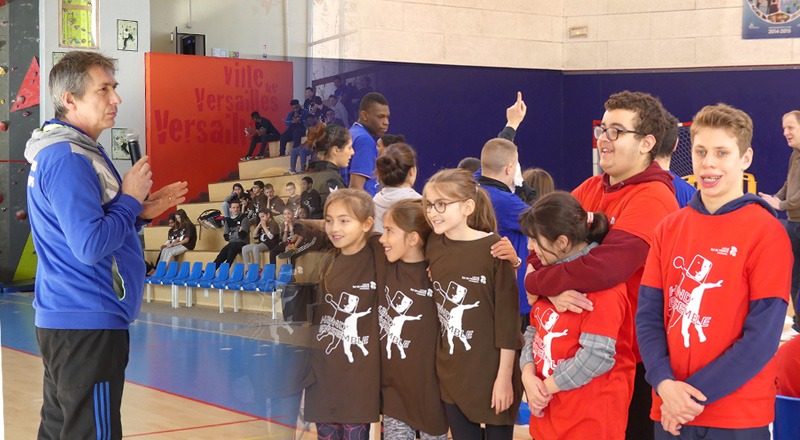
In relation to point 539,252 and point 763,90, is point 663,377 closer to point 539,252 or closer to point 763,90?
point 539,252

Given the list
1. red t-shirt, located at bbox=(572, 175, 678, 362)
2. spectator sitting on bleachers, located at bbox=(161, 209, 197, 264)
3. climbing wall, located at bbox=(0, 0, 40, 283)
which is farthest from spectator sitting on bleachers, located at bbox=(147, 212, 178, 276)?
climbing wall, located at bbox=(0, 0, 40, 283)

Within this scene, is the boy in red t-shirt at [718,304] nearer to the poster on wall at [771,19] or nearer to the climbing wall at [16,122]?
the poster on wall at [771,19]

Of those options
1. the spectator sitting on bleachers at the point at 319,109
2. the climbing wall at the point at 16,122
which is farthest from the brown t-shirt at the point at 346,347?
the climbing wall at the point at 16,122

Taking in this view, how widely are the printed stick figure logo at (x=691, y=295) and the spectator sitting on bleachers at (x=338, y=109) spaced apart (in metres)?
0.80

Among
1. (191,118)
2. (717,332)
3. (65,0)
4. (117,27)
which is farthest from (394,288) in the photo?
(65,0)

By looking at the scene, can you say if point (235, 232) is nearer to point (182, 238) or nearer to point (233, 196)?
point (233, 196)

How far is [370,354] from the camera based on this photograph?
199cm

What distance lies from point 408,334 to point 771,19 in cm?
650

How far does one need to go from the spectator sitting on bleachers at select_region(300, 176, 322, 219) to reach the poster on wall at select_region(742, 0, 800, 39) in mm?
6621

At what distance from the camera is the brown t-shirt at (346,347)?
197 centimetres

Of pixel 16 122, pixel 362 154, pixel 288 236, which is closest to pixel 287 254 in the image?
pixel 288 236

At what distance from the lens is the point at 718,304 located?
1.43m

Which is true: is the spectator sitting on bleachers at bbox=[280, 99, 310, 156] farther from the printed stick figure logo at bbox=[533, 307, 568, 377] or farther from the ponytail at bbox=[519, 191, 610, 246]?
the printed stick figure logo at bbox=[533, 307, 568, 377]

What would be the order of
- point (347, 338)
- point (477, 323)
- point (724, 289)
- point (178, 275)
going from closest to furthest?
1. point (724, 289)
2. point (477, 323)
3. point (347, 338)
4. point (178, 275)
